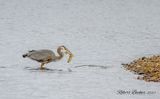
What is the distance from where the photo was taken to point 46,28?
34.8m

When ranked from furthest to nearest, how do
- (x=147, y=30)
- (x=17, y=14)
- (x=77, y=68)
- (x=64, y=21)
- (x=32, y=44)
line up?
(x=17, y=14) → (x=64, y=21) → (x=147, y=30) → (x=32, y=44) → (x=77, y=68)

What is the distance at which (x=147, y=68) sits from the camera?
18781 mm

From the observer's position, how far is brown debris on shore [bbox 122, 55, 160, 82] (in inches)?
703

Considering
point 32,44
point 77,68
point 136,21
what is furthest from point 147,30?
point 77,68

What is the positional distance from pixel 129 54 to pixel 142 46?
3304 mm

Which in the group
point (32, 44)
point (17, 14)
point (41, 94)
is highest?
point (17, 14)

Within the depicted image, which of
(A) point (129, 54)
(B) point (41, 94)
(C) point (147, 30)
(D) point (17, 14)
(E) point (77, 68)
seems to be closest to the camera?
(B) point (41, 94)

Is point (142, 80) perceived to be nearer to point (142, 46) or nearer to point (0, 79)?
point (0, 79)

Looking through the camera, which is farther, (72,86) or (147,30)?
(147,30)

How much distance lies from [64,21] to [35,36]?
30.5ft

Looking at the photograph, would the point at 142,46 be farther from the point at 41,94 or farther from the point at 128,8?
the point at 128,8

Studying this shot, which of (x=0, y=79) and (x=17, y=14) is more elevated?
(x=17, y=14)

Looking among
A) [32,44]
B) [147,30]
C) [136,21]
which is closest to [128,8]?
[136,21]

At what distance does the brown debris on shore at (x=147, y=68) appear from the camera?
58.6 feet
